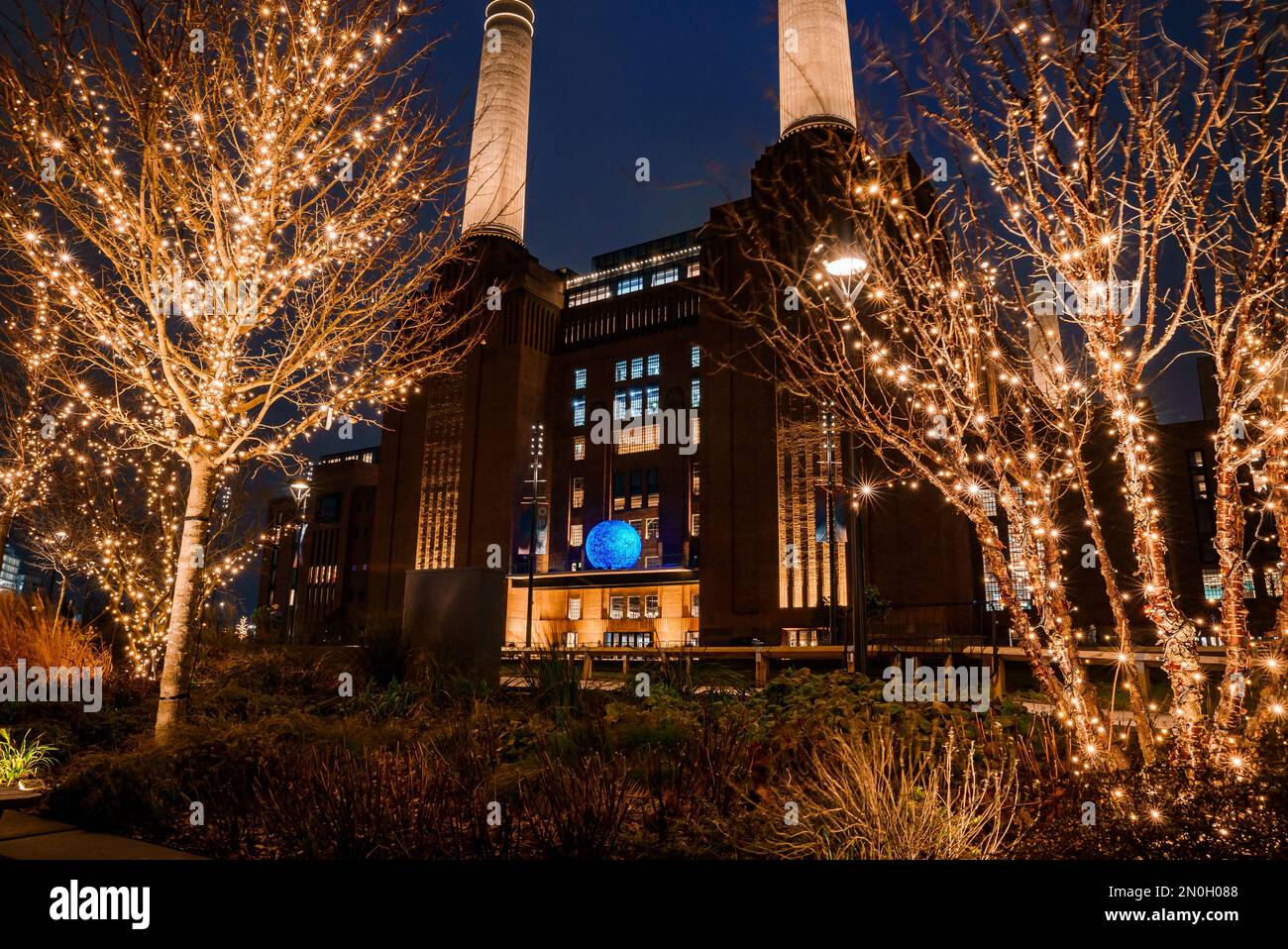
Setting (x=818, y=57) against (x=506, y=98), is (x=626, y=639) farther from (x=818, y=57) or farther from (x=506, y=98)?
(x=506, y=98)

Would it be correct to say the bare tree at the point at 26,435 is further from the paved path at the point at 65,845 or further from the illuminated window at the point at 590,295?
the illuminated window at the point at 590,295

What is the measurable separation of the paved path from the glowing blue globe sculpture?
4231 centimetres

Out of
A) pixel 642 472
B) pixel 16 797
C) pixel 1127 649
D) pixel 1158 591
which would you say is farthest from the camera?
pixel 642 472

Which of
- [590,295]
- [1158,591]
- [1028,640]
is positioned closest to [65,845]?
[1028,640]

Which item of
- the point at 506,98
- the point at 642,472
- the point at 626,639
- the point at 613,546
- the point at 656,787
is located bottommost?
the point at 626,639

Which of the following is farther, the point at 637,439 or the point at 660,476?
the point at 637,439

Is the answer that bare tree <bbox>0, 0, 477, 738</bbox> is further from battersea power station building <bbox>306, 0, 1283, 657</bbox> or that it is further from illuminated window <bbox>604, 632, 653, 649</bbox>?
illuminated window <bbox>604, 632, 653, 649</bbox>

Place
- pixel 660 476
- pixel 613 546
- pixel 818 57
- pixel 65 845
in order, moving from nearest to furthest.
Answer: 1. pixel 65 845
2. pixel 613 546
3. pixel 818 57
4. pixel 660 476

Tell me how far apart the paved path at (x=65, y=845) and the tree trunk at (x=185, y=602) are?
1.62 meters

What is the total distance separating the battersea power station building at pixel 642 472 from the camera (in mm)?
41312

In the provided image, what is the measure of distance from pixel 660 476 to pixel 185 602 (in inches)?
1775

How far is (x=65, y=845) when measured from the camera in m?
5.32
